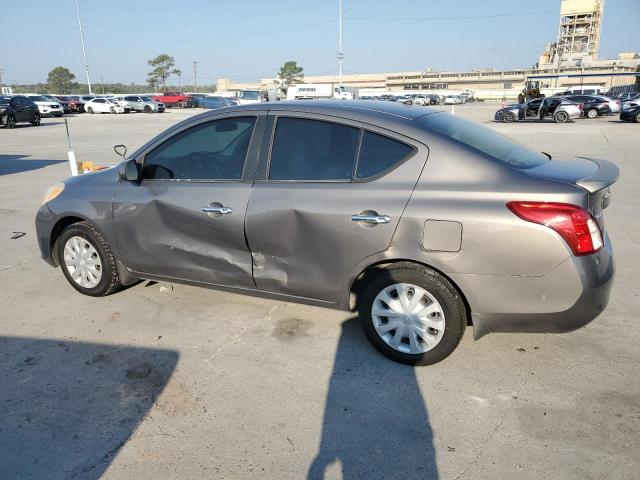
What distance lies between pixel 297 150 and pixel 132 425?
2.04 meters

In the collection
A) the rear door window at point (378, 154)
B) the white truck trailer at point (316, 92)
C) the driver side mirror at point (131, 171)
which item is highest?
the white truck trailer at point (316, 92)

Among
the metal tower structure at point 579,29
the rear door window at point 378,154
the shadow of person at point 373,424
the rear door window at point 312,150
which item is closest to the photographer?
the shadow of person at point 373,424

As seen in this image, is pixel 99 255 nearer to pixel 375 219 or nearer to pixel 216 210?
pixel 216 210

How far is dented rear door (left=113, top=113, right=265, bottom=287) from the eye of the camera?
11.6ft

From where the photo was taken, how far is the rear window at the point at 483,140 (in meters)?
3.11

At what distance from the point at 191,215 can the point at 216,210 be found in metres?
0.26

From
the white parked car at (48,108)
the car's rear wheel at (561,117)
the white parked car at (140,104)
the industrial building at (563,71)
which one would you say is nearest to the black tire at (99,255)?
the car's rear wheel at (561,117)

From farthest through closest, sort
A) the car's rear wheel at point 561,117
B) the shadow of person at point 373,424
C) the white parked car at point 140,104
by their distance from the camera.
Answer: the white parked car at point 140,104 < the car's rear wheel at point 561,117 < the shadow of person at point 373,424

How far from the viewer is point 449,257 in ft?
9.55

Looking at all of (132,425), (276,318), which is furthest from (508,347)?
(132,425)

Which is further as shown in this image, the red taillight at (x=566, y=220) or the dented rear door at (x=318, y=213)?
the dented rear door at (x=318, y=213)

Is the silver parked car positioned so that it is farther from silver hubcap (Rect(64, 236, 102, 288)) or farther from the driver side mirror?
silver hubcap (Rect(64, 236, 102, 288))

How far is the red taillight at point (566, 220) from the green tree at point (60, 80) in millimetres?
117979

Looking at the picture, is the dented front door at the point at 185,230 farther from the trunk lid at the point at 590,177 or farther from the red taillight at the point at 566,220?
the trunk lid at the point at 590,177
